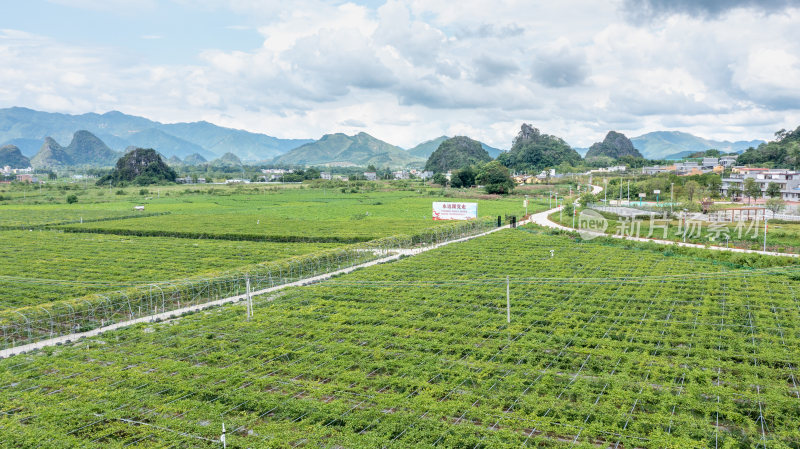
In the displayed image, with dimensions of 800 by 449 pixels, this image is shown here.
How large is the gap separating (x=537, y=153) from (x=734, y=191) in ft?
267

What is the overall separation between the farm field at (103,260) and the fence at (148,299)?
Result: 1.79 m

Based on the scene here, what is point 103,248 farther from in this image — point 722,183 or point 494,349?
point 722,183

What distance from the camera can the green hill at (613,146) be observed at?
189500mm

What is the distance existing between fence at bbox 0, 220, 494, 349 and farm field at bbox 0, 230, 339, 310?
1.79 metres

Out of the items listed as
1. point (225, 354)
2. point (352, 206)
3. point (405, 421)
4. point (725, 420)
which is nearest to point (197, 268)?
point (225, 354)

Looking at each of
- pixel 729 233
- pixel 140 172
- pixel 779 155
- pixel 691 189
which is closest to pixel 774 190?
pixel 691 189

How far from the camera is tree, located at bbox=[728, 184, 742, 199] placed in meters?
63.5

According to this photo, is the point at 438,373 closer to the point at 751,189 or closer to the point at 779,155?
the point at 751,189

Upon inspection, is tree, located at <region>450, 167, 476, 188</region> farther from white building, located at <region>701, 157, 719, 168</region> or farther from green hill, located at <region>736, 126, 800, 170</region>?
white building, located at <region>701, 157, 719, 168</region>

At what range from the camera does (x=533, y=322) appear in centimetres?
1636

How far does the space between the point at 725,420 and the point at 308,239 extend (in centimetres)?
2971

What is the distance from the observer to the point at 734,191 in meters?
63.9

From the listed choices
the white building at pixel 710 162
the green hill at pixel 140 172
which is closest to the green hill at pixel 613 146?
the white building at pixel 710 162

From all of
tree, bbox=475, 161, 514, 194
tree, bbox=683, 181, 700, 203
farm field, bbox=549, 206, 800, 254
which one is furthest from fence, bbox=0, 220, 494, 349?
tree, bbox=475, 161, 514, 194
